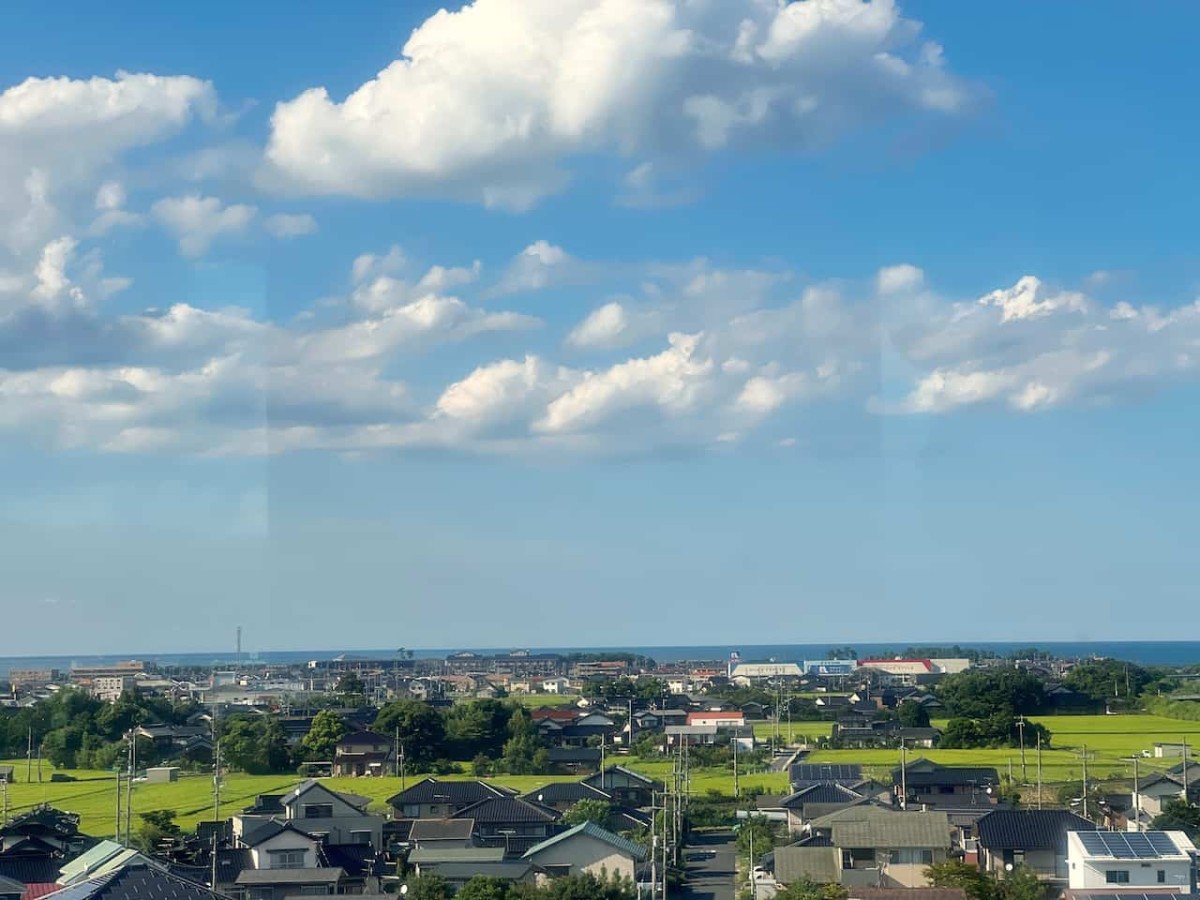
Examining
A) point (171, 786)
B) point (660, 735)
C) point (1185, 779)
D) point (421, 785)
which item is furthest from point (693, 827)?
point (660, 735)

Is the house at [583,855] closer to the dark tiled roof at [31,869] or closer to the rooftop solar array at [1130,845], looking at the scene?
the rooftop solar array at [1130,845]

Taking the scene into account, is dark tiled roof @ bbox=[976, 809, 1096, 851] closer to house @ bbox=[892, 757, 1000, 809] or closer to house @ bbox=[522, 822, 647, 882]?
house @ bbox=[522, 822, 647, 882]

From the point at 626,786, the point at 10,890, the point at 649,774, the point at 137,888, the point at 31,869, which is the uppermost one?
the point at 137,888

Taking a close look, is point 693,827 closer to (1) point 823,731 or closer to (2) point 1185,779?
(2) point 1185,779

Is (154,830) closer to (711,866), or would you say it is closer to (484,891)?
(484,891)

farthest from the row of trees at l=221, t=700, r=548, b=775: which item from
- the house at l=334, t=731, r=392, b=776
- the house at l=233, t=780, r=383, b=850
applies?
the house at l=233, t=780, r=383, b=850

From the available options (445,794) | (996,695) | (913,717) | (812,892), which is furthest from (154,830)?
(996,695)
